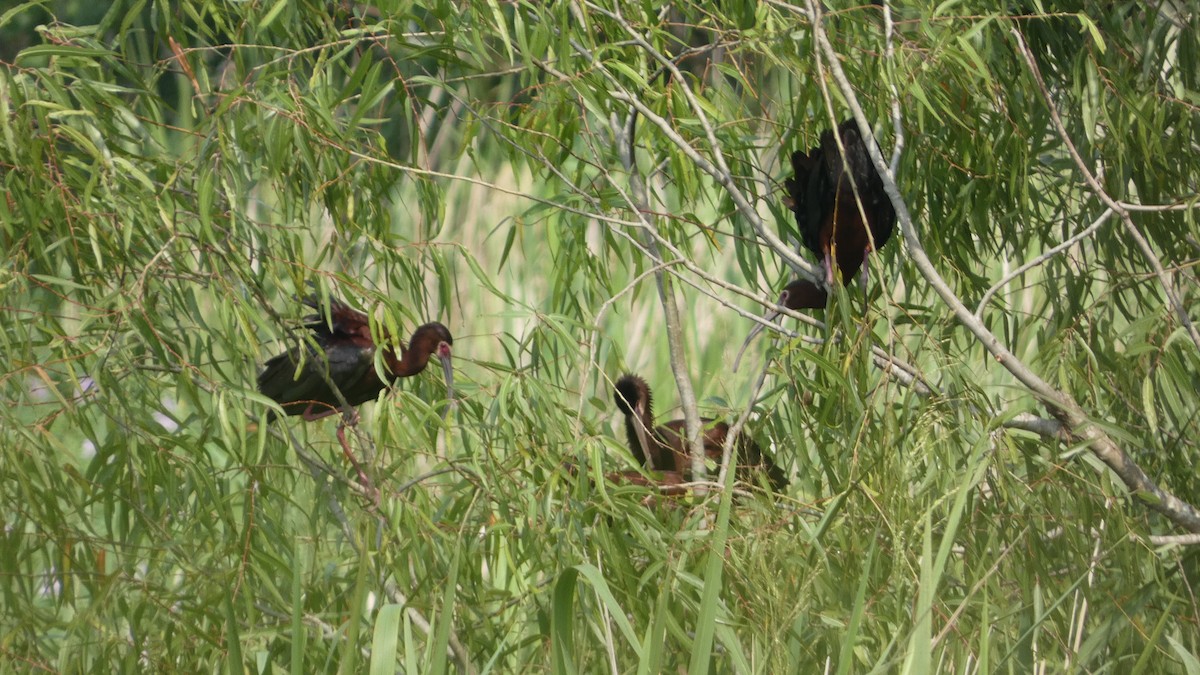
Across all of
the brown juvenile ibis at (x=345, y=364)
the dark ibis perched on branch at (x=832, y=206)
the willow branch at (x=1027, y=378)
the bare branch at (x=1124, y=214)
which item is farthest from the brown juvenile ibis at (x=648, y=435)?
the bare branch at (x=1124, y=214)

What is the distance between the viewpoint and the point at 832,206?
2.84 meters

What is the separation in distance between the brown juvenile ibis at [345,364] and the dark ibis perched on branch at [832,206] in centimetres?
65

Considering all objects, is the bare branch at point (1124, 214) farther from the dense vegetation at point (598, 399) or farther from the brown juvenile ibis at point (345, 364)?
the brown juvenile ibis at point (345, 364)

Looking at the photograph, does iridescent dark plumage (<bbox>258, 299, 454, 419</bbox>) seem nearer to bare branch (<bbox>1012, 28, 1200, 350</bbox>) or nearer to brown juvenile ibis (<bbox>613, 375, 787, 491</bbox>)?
brown juvenile ibis (<bbox>613, 375, 787, 491</bbox>)

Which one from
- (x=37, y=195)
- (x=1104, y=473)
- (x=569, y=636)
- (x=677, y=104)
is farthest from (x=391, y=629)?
(x=677, y=104)

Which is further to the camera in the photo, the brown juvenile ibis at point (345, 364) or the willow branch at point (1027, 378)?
the brown juvenile ibis at point (345, 364)

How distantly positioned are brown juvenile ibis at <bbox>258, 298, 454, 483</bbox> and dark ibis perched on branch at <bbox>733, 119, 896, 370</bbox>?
2.15 ft

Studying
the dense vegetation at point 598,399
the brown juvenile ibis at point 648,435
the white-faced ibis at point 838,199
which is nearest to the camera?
the dense vegetation at point 598,399

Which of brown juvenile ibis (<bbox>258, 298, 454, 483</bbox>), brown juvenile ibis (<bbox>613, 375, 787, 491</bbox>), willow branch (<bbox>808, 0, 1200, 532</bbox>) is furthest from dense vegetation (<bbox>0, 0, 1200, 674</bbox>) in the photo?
brown juvenile ibis (<bbox>613, 375, 787, 491</bbox>)

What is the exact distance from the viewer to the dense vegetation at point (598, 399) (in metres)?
2.03

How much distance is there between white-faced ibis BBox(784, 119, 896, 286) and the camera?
2.81 m

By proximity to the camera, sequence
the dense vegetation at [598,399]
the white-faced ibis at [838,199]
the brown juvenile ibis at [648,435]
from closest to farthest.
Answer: the dense vegetation at [598,399], the white-faced ibis at [838,199], the brown juvenile ibis at [648,435]

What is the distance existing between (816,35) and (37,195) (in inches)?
47.8

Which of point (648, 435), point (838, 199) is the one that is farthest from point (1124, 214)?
point (648, 435)
